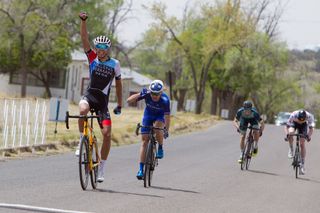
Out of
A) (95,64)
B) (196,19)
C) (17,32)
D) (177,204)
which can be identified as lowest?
(177,204)

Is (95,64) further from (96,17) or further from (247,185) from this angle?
(96,17)

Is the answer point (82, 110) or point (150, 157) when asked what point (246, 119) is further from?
point (82, 110)

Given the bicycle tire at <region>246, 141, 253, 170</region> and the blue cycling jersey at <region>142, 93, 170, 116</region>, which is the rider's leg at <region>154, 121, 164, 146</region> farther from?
the bicycle tire at <region>246, 141, 253, 170</region>

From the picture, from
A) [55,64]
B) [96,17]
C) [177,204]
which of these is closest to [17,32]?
[55,64]

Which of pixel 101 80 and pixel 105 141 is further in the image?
pixel 105 141

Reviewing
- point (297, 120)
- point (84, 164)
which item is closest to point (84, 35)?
point (84, 164)

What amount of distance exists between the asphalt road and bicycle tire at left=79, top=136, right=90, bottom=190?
18cm

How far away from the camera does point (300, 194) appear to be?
14.2 m

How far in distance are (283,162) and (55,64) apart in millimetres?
33914

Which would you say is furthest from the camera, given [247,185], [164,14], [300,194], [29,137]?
[164,14]

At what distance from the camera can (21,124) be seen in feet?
64.3

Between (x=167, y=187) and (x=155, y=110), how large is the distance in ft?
4.29

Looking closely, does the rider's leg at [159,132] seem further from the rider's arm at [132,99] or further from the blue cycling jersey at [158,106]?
the rider's arm at [132,99]

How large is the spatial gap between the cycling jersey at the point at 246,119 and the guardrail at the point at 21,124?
4986 millimetres
